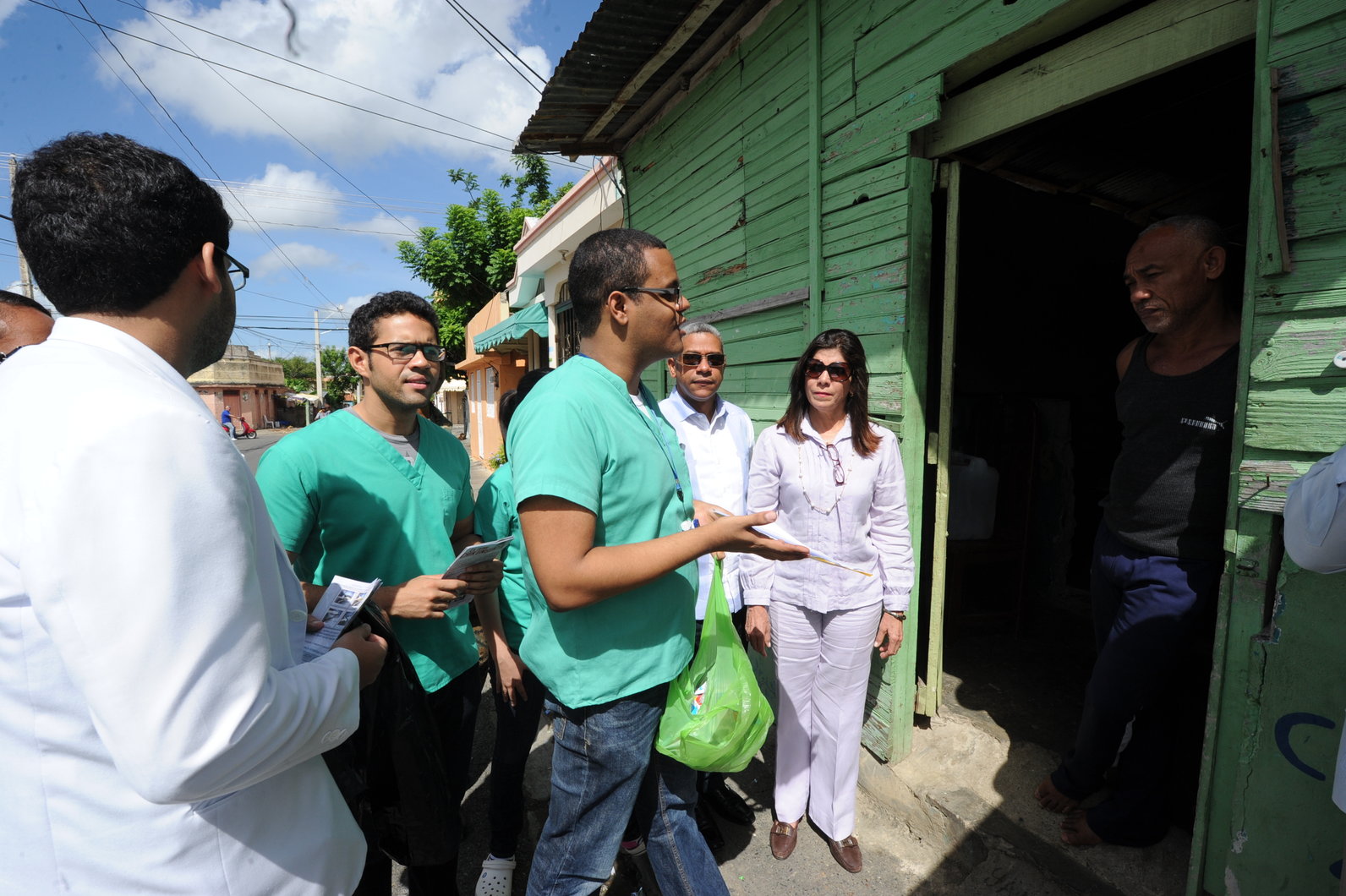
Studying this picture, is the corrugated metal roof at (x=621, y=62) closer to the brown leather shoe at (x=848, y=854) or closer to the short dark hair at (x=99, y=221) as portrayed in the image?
the short dark hair at (x=99, y=221)

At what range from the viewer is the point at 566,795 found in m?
1.64

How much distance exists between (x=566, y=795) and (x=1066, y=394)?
15.8ft

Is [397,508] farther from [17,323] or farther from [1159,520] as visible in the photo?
[1159,520]

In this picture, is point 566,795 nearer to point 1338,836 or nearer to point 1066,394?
point 1338,836

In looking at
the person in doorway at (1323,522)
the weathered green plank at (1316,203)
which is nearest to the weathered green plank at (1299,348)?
the weathered green plank at (1316,203)

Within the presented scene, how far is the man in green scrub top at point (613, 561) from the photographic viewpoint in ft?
4.75

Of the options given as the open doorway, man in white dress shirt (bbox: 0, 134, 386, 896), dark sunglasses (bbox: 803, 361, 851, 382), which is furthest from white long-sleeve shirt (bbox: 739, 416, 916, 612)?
man in white dress shirt (bbox: 0, 134, 386, 896)

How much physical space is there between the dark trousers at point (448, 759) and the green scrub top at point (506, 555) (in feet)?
0.64

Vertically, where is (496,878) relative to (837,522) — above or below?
below

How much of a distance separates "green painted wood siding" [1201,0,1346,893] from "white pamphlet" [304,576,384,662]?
7.82 ft

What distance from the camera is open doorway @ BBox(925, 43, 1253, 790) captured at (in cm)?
375

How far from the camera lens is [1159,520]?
2.23 metres

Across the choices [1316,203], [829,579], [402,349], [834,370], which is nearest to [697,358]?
[834,370]

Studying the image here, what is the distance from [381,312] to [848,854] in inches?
110
